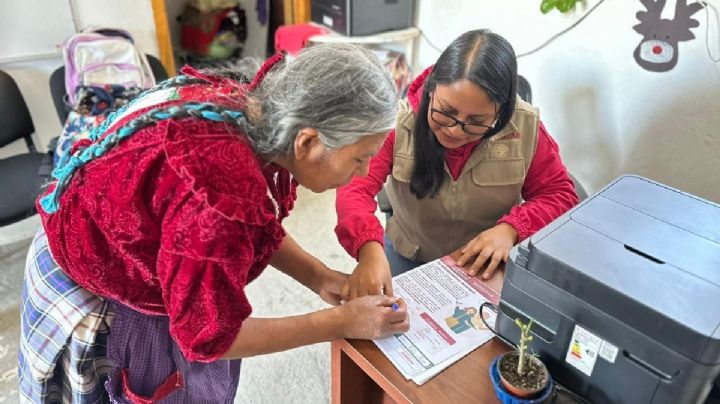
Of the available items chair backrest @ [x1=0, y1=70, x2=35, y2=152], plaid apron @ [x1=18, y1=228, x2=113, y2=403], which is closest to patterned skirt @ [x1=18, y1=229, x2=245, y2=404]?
plaid apron @ [x1=18, y1=228, x2=113, y2=403]

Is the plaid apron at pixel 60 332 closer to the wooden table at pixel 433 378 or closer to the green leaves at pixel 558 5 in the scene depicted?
the wooden table at pixel 433 378

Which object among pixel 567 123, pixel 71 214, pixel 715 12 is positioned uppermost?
pixel 715 12

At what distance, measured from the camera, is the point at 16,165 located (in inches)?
82.2

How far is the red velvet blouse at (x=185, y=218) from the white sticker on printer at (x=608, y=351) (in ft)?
1.72

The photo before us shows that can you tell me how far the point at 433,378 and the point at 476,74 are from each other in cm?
66

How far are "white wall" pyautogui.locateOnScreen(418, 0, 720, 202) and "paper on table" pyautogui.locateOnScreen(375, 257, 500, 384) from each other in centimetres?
122

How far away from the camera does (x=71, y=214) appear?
33.4 inches

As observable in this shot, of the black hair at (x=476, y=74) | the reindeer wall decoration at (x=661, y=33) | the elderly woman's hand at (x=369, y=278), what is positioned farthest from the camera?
the reindeer wall decoration at (x=661, y=33)

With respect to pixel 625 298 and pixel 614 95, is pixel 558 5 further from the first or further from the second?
pixel 625 298

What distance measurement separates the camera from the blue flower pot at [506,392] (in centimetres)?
80

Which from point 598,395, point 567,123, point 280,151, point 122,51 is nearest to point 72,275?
point 280,151

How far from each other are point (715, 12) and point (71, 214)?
6.30 feet

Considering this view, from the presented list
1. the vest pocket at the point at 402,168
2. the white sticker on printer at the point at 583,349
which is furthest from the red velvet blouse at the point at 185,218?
the vest pocket at the point at 402,168

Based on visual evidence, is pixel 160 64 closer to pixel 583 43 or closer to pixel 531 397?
pixel 583 43
